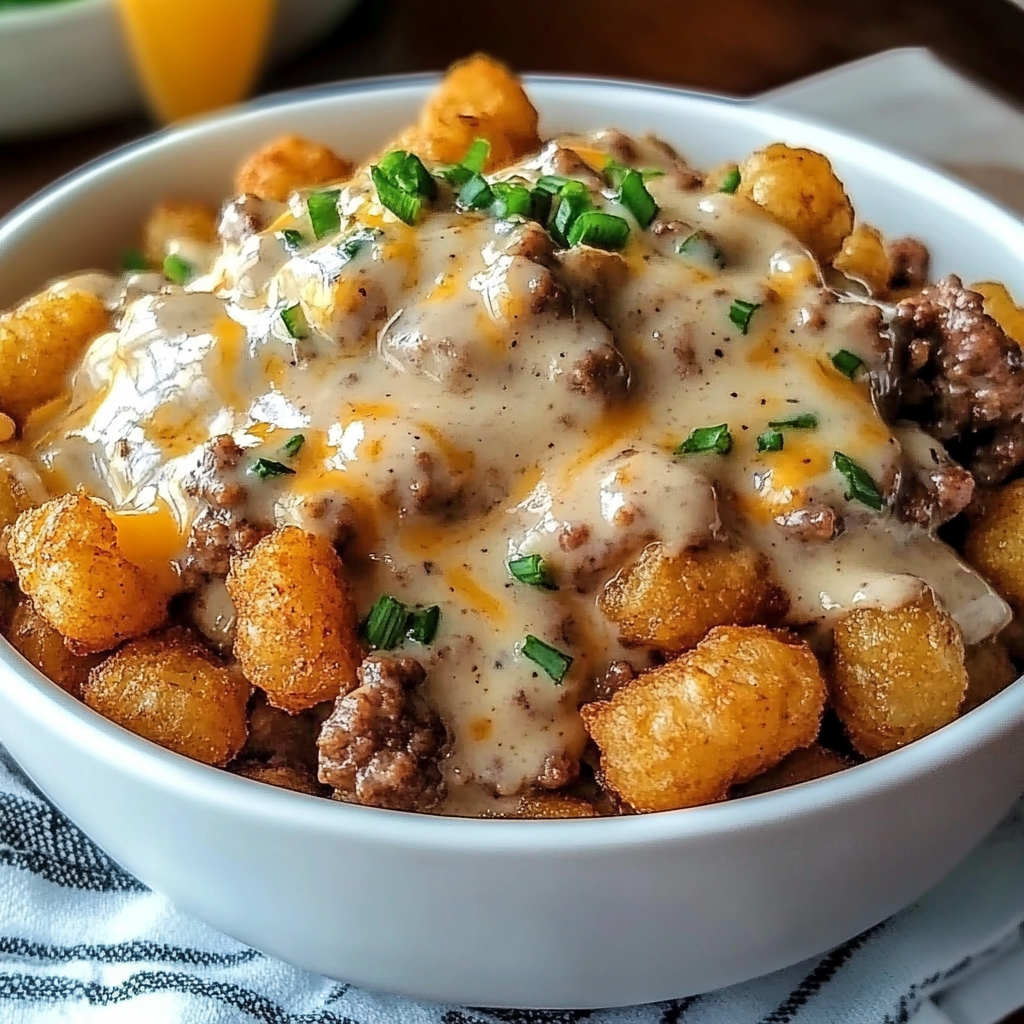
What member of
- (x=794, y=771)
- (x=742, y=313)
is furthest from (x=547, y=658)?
(x=742, y=313)

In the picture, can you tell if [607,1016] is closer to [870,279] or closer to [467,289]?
[467,289]

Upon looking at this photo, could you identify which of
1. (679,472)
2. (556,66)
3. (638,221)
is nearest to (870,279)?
(638,221)

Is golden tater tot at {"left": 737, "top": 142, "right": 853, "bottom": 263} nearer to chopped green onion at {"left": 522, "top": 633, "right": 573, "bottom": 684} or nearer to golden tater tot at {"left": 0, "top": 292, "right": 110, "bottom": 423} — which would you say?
chopped green onion at {"left": 522, "top": 633, "right": 573, "bottom": 684}

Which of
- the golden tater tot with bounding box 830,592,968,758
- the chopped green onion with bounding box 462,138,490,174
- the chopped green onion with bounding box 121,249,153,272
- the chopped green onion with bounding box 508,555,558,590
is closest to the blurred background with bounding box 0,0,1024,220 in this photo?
the chopped green onion with bounding box 121,249,153,272

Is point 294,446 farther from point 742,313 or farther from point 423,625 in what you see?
point 742,313

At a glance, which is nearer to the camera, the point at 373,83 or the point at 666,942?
the point at 666,942

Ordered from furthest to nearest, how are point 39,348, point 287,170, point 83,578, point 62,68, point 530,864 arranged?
point 62,68 < point 287,170 < point 39,348 < point 83,578 < point 530,864

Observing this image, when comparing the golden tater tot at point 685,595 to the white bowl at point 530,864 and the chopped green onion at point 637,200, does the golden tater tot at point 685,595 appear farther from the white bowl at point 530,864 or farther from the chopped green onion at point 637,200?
the chopped green onion at point 637,200
